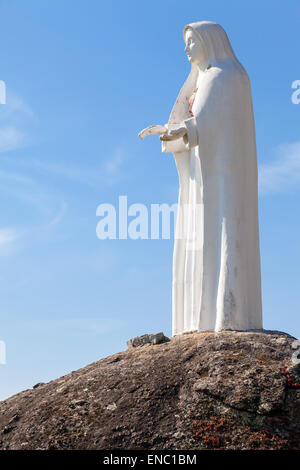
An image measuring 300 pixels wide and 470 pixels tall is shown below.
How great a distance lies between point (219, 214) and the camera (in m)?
15.5

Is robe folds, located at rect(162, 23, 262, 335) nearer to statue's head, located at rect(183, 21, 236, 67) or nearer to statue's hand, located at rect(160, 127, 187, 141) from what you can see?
statue's head, located at rect(183, 21, 236, 67)

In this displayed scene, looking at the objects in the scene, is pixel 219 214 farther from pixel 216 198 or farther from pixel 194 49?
pixel 194 49

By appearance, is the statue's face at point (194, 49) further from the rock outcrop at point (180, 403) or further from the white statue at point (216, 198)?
the rock outcrop at point (180, 403)

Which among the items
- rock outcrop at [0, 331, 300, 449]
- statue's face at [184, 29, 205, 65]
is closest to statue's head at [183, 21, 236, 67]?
statue's face at [184, 29, 205, 65]

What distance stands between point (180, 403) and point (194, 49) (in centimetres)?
780

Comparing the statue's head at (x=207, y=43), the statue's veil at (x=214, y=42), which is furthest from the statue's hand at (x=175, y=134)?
the statue's head at (x=207, y=43)

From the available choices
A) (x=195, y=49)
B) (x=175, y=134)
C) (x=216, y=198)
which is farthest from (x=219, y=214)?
(x=195, y=49)

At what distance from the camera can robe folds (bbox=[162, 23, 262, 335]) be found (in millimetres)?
15188

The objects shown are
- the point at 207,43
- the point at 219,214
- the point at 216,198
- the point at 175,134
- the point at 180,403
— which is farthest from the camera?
the point at 207,43

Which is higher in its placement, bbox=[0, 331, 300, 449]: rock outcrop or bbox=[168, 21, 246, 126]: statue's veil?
bbox=[168, 21, 246, 126]: statue's veil

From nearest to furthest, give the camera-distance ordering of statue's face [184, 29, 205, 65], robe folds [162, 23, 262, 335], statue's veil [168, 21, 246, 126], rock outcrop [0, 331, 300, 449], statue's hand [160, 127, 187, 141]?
rock outcrop [0, 331, 300, 449] < robe folds [162, 23, 262, 335] < statue's hand [160, 127, 187, 141] < statue's veil [168, 21, 246, 126] < statue's face [184, 29, 205, 65]

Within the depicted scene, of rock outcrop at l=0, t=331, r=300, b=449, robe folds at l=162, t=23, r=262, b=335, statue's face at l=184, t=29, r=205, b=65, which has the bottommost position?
rock outcrop at l=0, t=331, r=300, b=449
